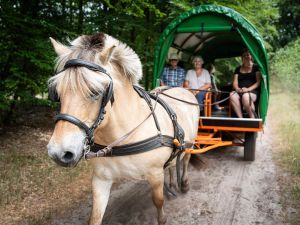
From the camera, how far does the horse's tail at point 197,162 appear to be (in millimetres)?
5387

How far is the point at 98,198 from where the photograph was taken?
2916 mm

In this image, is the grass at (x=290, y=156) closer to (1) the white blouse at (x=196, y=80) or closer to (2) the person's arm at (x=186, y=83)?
(1) the white blouse at (x=196, y=80)

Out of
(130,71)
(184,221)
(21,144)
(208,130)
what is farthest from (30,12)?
(184,221)

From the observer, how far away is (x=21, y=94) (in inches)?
227

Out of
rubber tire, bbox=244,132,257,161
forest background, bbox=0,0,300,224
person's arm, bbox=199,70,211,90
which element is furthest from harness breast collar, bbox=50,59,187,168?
person's arm, bbox=199,70,211,90

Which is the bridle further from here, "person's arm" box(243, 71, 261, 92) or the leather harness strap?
"person's arm" box(243, 71, 261, 92)

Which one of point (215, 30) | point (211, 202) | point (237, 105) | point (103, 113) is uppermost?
Result: point (215, 30)

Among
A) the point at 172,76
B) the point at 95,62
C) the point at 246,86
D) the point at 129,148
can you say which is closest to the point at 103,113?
the point at 95,62

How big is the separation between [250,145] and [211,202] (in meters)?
2.04

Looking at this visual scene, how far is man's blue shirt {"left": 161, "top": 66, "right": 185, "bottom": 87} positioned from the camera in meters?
6.41

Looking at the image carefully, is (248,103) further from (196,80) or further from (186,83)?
(186,83)

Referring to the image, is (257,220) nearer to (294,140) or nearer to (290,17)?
(294,140)

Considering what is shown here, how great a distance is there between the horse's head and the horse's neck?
192 mm

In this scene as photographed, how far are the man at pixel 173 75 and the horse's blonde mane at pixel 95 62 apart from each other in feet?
11.8
